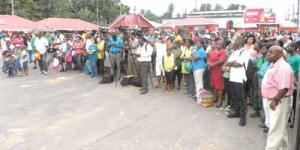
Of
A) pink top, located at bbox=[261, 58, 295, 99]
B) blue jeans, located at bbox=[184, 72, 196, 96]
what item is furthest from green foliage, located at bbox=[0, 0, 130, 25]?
pink top, located at bbox=[261, 58, 295, 99]

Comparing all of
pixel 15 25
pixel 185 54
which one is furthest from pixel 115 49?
pixel 15 25

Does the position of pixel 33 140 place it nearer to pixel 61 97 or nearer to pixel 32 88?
pixel 61 97

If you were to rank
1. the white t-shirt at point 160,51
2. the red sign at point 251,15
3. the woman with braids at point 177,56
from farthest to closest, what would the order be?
the red sign at point 251,15
the white t-shirt at point 160,51
the woman with braids at point 177,56

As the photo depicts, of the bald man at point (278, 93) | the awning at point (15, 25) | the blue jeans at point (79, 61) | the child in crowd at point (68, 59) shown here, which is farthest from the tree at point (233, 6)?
the bald man at point (278, 93)

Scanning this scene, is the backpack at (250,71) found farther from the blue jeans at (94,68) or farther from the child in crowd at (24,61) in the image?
the child in crowd at (24,61)

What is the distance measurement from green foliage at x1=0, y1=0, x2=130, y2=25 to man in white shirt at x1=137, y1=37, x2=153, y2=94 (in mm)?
47877

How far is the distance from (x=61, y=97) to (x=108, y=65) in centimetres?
323

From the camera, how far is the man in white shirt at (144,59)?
36.8 feet

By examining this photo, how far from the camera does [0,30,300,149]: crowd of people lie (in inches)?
222

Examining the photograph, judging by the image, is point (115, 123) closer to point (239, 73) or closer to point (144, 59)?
point (239, 73)

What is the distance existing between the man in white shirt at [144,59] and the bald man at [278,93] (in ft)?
19.0

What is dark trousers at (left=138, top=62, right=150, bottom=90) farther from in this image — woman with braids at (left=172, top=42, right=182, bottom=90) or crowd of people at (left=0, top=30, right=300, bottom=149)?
woman with braids at (left=172, top=42, right=182, bottom=90)

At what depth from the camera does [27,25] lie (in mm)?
36625

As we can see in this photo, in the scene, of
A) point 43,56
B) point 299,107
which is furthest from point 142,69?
point 299,107
